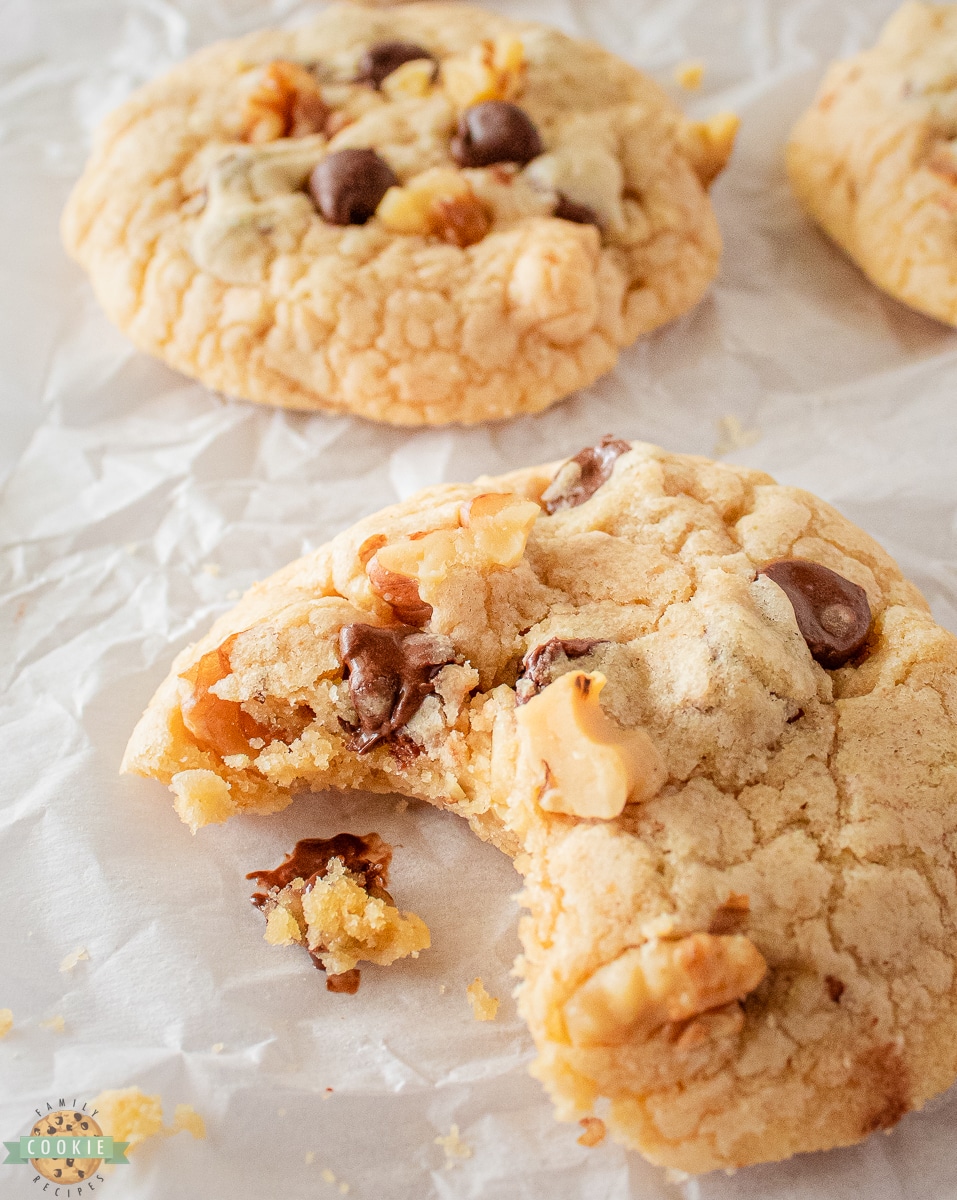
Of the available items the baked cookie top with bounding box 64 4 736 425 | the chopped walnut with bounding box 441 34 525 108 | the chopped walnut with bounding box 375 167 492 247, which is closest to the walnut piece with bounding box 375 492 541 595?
the baked cookie top with bounding box 64 4 736 425

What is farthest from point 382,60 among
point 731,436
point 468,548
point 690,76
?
point 468,548

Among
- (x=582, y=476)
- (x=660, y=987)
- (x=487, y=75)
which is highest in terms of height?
(x=487, y=75)

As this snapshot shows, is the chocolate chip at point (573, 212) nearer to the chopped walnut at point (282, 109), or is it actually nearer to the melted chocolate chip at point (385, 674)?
the chopped walnut at point (282, 109)

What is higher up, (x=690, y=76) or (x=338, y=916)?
(x=690, y=76)

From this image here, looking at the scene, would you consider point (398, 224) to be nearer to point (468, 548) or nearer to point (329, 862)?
point (468, 548)

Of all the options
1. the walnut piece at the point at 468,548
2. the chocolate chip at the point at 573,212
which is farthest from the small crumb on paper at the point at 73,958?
the chocolate chip at the point at 573,212

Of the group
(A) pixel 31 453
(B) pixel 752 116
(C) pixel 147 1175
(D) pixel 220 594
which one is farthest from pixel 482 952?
(B) pixel 752 116
